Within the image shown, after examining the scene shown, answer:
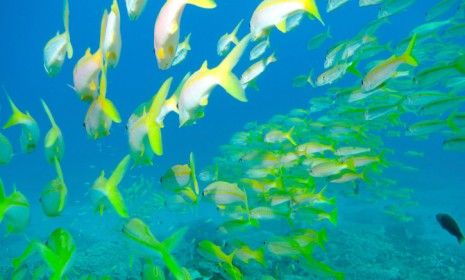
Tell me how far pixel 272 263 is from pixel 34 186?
26.9 meters

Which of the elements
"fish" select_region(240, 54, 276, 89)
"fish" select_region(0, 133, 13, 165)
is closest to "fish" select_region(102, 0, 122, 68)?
"fish" select_region(0, 133, 13, 165)

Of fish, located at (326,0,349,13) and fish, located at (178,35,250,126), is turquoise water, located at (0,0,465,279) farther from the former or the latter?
fish, located at (178,35,250,126)

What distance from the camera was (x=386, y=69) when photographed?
4.05 meters

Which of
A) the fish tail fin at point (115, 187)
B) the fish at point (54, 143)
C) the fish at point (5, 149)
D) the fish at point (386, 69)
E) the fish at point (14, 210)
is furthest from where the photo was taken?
the fish at point (386, 69)

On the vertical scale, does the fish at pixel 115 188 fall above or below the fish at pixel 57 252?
above

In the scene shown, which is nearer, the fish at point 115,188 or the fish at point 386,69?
the fish at point 115,188

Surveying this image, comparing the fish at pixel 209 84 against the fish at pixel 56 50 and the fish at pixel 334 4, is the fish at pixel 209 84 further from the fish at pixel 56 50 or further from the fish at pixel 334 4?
the fish at pixel 334 4

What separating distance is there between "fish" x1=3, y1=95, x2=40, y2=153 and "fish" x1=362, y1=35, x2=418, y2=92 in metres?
3.40

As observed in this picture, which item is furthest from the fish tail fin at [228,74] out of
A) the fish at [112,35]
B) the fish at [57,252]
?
the fish at [57,252]

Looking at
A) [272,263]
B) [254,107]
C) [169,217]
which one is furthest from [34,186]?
[254,107]

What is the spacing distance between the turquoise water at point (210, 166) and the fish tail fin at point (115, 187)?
19 centimetres

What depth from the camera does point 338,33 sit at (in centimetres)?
6994

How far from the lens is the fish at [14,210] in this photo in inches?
120

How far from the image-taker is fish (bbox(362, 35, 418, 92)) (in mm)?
3977
